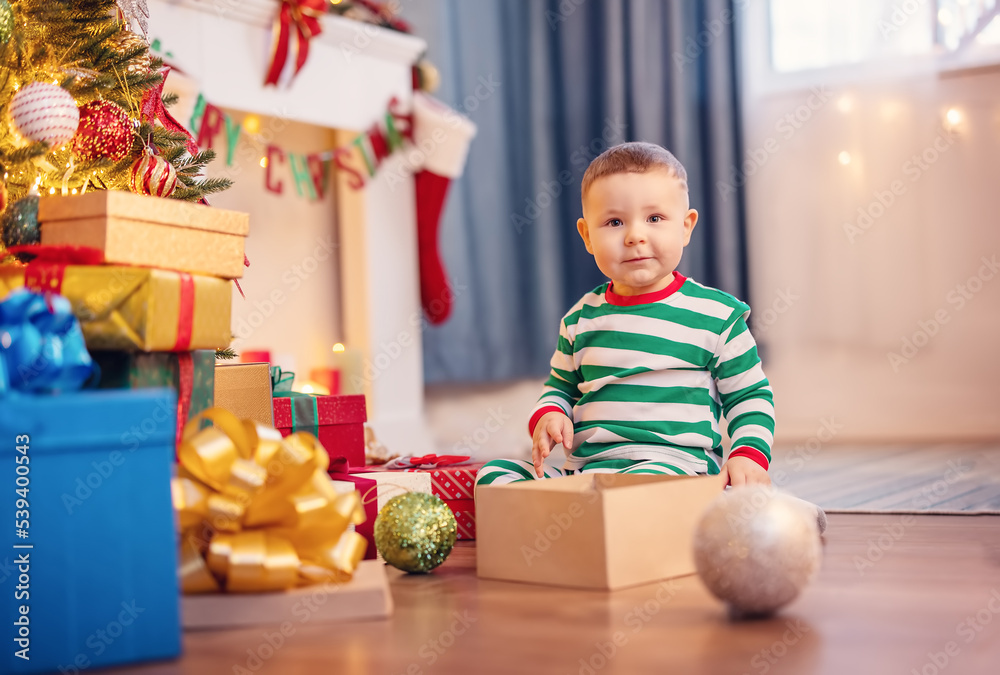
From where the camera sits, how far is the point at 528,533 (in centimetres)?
106

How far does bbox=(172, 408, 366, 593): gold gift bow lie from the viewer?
908 millimetres

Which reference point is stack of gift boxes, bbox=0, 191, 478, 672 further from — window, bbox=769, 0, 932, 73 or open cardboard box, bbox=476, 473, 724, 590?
window, bbox=769, 0, 932, 73

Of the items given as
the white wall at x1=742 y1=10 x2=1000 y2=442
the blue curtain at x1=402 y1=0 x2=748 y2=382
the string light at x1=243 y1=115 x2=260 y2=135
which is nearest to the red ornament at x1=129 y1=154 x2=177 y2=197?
the string light at x1=243 y1=115 x2=260 y2=135

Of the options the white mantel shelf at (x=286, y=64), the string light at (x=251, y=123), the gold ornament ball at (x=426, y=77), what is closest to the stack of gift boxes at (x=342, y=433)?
the white mantel shelf at (x=286, y=64)

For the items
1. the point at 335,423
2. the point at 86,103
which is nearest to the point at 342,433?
the point at 335,423

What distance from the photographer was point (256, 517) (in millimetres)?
935

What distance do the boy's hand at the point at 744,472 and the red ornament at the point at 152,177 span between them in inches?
31.6

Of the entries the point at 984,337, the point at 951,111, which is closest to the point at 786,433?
the point at 984,337

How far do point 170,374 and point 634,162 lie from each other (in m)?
0.65

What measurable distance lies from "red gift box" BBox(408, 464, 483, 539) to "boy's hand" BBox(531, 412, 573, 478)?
131 mm

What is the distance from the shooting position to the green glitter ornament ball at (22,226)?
1.10 m

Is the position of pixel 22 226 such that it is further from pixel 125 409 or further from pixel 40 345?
pixel 125 409

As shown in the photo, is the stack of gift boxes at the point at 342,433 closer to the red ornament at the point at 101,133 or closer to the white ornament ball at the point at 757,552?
the red ornament at the point at 101,133

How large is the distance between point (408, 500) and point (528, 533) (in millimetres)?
155
